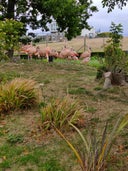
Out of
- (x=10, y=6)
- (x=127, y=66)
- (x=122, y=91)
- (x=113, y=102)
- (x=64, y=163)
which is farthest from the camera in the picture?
(x=10, y=6)

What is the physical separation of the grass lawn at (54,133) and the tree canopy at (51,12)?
690 cm

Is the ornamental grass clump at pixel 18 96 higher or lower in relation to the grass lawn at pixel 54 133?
higher

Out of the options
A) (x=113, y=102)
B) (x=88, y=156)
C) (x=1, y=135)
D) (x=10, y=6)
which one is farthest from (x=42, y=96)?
(x=10, y=6)

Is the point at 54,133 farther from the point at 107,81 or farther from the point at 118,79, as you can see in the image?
the point at 118,79

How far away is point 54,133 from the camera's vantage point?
5.89 m

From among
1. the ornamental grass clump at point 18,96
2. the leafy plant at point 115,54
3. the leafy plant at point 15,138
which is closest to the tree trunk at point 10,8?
the leafy plant at point 115,54

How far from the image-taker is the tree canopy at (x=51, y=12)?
16094 mm

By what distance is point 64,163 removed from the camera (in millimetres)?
5004

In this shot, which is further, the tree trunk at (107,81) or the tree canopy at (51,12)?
the tree canopy at (51,12)

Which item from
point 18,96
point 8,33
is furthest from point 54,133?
point 8,33

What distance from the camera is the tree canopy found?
16094 millimetres

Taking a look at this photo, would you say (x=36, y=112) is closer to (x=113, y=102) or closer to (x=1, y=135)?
(x=1, y=135)

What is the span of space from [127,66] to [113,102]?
2087 mm

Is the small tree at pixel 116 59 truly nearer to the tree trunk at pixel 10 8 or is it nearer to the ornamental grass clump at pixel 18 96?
the ornamental grass clump at pixel 18 96
